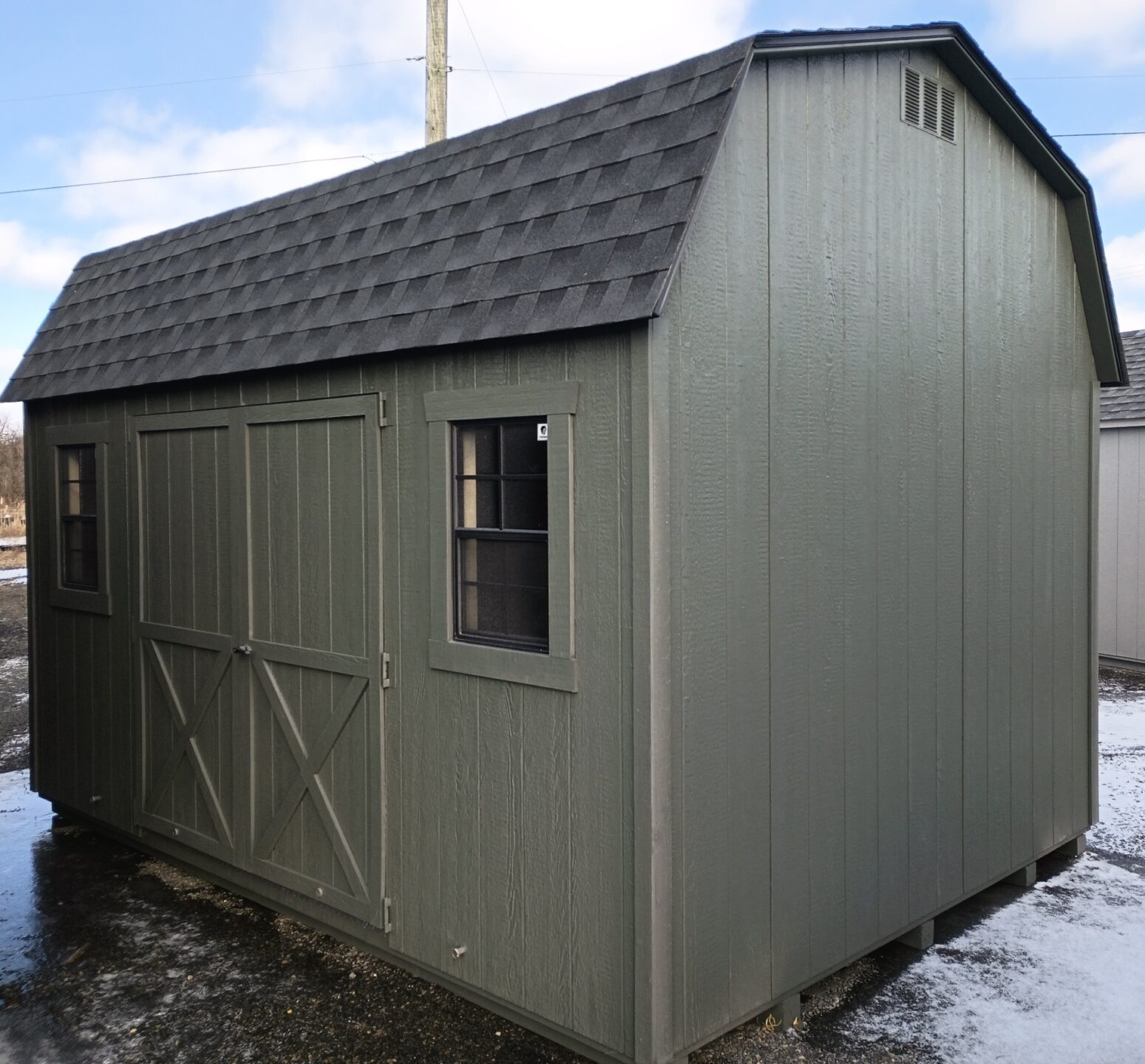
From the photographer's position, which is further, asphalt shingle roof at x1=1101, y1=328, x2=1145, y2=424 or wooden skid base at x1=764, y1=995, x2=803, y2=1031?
asphalt shingle roof at x1=1101, y1=328, x2=1145, y2=424

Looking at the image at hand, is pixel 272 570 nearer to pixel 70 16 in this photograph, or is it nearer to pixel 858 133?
pixel 858 133

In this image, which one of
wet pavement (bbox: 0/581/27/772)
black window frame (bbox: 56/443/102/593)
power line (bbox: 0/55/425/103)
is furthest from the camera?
power line (bbox: 0/55/425/103)

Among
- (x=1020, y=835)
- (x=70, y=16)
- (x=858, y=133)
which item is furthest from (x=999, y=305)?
(x=70, y=16)

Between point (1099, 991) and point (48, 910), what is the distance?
4613mm

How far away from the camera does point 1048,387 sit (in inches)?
197

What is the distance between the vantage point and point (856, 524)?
12.8 feet

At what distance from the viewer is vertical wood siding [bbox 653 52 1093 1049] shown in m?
3.34

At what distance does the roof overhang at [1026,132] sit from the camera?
142 inches

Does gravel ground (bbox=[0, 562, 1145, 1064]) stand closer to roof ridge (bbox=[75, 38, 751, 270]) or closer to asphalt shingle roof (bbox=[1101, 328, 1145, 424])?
roof ridge (bbox=[75, 38, 751, 270])

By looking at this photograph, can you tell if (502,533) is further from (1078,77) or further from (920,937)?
(1078,77)

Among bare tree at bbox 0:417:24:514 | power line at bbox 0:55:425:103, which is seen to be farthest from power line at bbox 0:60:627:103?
bare tree at bbox 0:417:24:514

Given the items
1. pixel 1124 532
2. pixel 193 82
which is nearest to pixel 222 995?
pixel 1124 532

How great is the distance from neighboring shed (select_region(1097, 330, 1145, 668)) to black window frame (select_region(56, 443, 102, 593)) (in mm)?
9646

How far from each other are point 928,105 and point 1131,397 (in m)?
8.52
